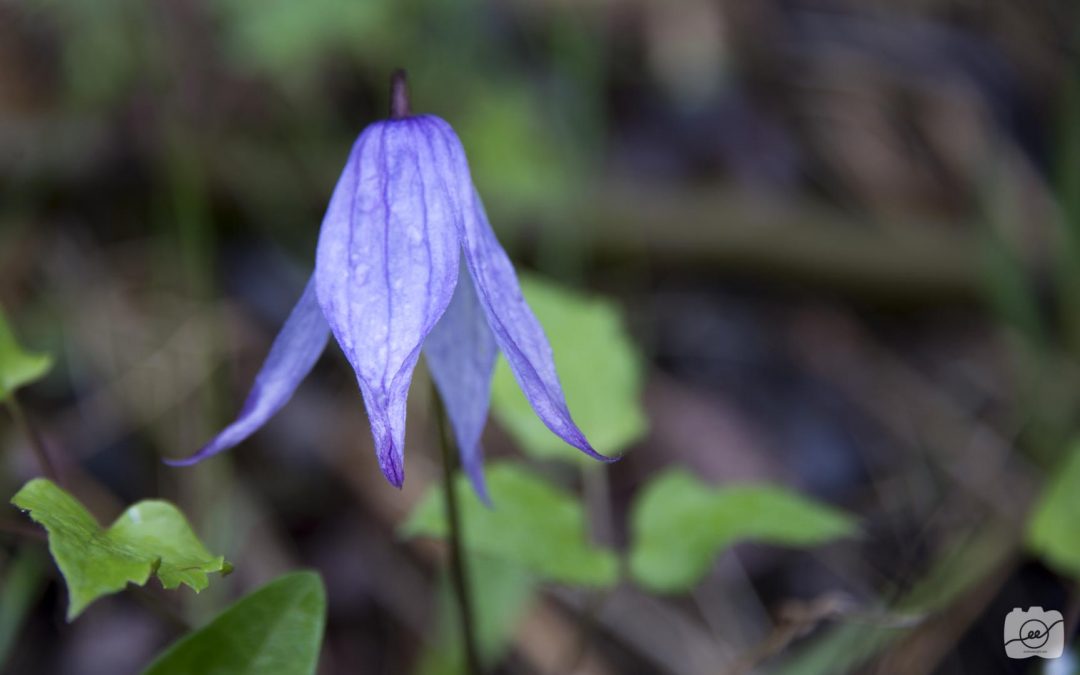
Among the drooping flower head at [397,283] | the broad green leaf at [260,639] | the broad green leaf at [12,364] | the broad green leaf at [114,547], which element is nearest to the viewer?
the broad green leaf at [114,547]

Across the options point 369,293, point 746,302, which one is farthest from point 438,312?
point 746,302

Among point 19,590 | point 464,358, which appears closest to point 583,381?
point 464,358

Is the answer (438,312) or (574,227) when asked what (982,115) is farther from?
(438,312)

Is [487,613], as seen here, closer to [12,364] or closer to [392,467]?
[12,364]

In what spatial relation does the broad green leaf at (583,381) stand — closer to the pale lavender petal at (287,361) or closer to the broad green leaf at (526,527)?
the broad green leaf at (526,527)

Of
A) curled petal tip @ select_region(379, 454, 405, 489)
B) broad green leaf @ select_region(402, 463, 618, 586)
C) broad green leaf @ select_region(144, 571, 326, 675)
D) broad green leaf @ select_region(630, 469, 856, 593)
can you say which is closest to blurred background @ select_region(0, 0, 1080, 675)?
broad green leaf @ select_region(630, 469, 856, 593)

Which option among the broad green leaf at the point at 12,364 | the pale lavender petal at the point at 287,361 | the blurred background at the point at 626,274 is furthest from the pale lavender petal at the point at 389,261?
the blurred background at the point at 626,274
